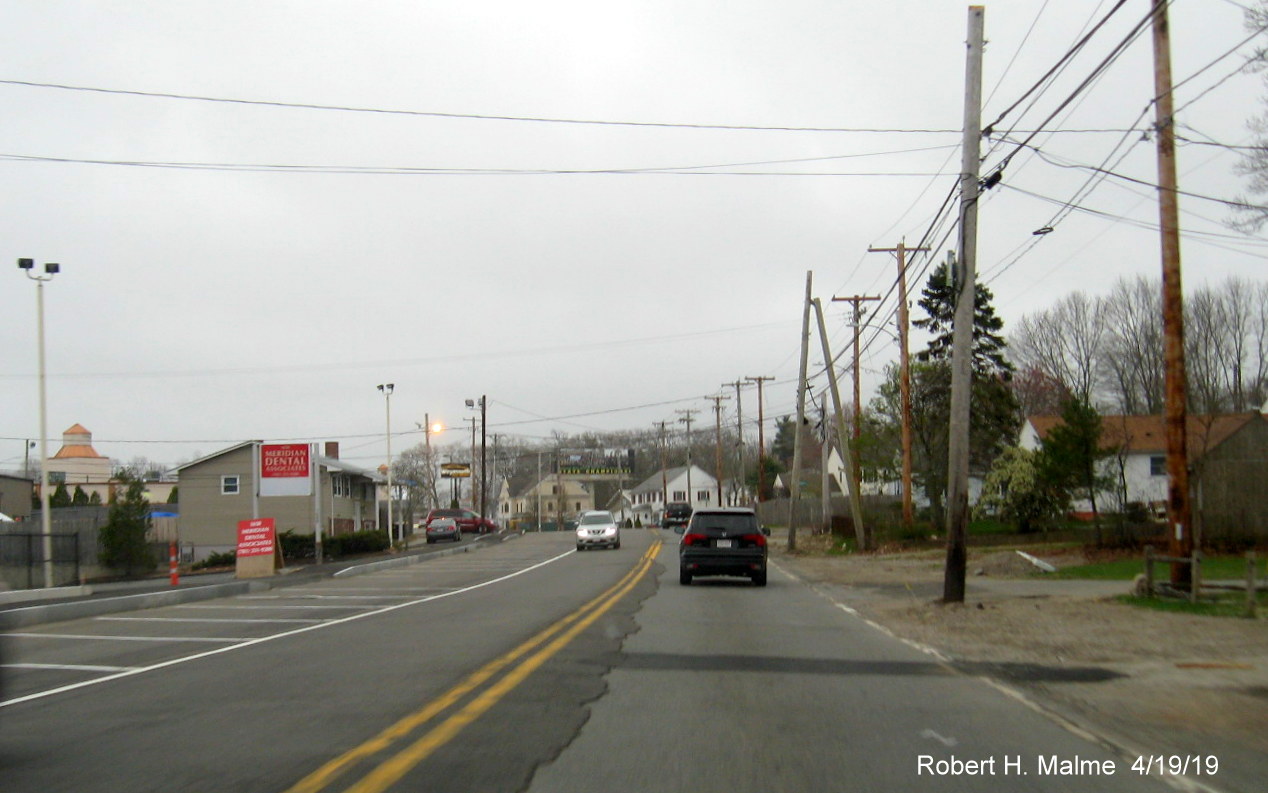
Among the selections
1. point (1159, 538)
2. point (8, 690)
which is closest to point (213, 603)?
point (8, 690)

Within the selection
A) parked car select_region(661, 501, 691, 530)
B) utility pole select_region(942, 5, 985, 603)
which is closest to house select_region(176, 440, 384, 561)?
parked car select_region(661, 501, 691, 530)

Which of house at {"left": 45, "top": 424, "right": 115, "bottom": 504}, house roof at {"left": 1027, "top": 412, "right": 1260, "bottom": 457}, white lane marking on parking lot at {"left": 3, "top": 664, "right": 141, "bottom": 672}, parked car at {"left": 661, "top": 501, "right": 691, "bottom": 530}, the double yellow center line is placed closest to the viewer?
the double yellow center line

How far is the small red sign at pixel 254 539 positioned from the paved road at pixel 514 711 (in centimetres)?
1440

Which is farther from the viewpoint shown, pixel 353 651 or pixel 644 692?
pixel 353 651

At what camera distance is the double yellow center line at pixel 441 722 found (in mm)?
6117

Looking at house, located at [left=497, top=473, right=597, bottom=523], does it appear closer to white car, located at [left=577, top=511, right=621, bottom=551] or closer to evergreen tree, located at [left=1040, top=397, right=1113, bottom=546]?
white car, located at [left=577, top=511, right=621, bottom=551]

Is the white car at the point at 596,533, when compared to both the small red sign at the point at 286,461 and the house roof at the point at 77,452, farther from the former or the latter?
the house roof at the point at 77,452

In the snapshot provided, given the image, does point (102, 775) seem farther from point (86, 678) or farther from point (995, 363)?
point (995, 363)

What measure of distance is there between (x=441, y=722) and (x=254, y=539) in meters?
24.4

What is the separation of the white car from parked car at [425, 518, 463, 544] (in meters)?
13.9

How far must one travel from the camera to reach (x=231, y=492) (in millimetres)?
55406

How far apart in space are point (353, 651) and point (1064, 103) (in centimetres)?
1173

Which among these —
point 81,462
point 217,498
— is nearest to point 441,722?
point 217,498

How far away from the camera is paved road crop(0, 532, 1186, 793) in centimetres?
630
